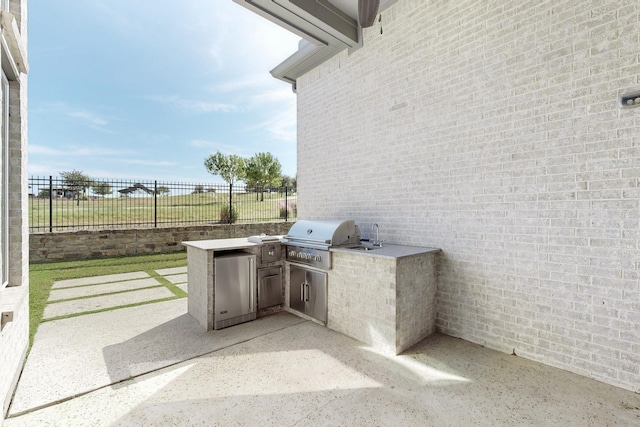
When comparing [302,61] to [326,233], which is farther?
[302,61]

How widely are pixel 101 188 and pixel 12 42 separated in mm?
7876

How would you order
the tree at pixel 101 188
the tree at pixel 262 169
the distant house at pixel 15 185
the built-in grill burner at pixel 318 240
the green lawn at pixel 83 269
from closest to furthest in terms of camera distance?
the distant house at pixel 15 185 → the built-in grill burner at pixel 318 240 → the green lawn at pixel 83 269 → the tree at pixel 101 188 → the tree at pixel 262 169

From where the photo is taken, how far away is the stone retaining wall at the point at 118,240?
714 centimetres

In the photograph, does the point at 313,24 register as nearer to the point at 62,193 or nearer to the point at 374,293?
the point at 374,293

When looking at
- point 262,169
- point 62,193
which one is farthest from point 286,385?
point 262,169

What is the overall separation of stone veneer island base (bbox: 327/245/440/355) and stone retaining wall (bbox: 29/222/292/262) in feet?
22.9

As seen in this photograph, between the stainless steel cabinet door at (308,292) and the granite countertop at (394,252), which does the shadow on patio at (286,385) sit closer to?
the stainless steel cabinet door at (308,292)

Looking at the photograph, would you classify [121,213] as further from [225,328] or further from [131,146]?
[131,146]

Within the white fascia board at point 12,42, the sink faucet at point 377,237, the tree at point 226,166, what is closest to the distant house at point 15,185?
the white fascia board at point 12,42

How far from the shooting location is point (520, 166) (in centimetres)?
284

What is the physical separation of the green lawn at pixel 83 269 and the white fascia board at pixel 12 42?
3.14m

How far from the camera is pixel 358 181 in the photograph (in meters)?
4.61

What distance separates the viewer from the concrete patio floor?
1.95 meters

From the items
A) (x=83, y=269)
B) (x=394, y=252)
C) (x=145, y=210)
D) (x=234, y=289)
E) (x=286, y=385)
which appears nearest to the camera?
(x=286, y=385)
